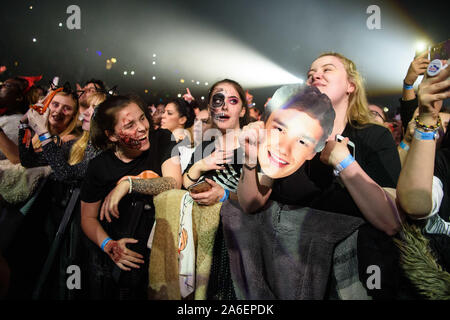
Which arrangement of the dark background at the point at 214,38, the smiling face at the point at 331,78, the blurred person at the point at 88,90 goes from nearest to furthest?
the smiling face at the point at 331,78 < the blurred person at the point at 88,90 < the dark background at the point at 214,38

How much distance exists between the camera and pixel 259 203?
54.9 inches

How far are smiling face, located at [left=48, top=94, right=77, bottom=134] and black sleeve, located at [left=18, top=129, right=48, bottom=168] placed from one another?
0.30 m

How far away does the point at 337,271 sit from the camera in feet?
4.05

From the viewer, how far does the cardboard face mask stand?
133 centimetres

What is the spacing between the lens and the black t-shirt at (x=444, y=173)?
1286 millimetres

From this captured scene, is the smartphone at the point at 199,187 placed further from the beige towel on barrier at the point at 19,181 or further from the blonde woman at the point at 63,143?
the beige towel on barrier at the point at 19,181

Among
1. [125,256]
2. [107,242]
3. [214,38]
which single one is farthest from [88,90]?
[214,38]

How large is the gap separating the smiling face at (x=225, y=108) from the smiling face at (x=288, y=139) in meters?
0.84

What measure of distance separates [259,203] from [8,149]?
101 inches

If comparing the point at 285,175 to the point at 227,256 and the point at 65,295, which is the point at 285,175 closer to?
the point at 227,256

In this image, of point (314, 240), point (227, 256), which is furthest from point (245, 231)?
point (314, 240)

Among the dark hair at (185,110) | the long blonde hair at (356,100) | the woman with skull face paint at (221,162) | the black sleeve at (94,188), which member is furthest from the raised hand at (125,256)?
the dark hair at (185,110)

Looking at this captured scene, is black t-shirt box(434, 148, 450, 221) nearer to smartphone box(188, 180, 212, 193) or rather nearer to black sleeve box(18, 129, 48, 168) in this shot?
smartphone box(188, 180, 212, 193)

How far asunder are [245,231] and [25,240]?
2225mm
